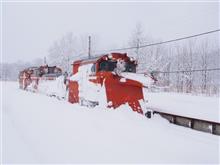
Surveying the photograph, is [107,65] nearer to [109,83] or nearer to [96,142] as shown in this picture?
[109,83]

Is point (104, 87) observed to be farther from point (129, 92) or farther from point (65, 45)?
point (65, 45)

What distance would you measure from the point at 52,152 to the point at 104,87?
457 cm

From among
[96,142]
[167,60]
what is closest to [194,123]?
[96,142]

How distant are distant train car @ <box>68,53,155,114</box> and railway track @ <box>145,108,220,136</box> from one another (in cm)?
87

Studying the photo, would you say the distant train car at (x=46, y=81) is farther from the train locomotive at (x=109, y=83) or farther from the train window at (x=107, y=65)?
the train window at (x=107, y=65)

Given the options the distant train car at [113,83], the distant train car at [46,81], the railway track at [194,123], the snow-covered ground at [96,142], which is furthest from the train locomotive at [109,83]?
the distant train car at [46,81]

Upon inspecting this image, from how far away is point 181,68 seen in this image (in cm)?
4062

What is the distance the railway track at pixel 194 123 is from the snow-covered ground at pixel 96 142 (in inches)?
10.3

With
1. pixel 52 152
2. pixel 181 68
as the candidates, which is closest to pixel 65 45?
pixel 181 68

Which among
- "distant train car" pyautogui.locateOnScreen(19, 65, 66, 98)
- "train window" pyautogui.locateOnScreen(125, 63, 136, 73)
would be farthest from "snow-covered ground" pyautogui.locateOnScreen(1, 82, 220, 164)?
"distant train car" pyautogui.locateOnScreen(19, 65, 66, 98)

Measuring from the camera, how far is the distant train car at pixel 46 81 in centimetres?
1502

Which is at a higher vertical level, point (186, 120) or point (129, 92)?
point (129, 92)

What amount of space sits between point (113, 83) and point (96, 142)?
4.02 m

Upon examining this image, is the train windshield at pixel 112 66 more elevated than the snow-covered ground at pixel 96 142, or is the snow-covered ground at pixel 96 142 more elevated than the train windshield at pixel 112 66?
the train windshield at pixel 112 66
